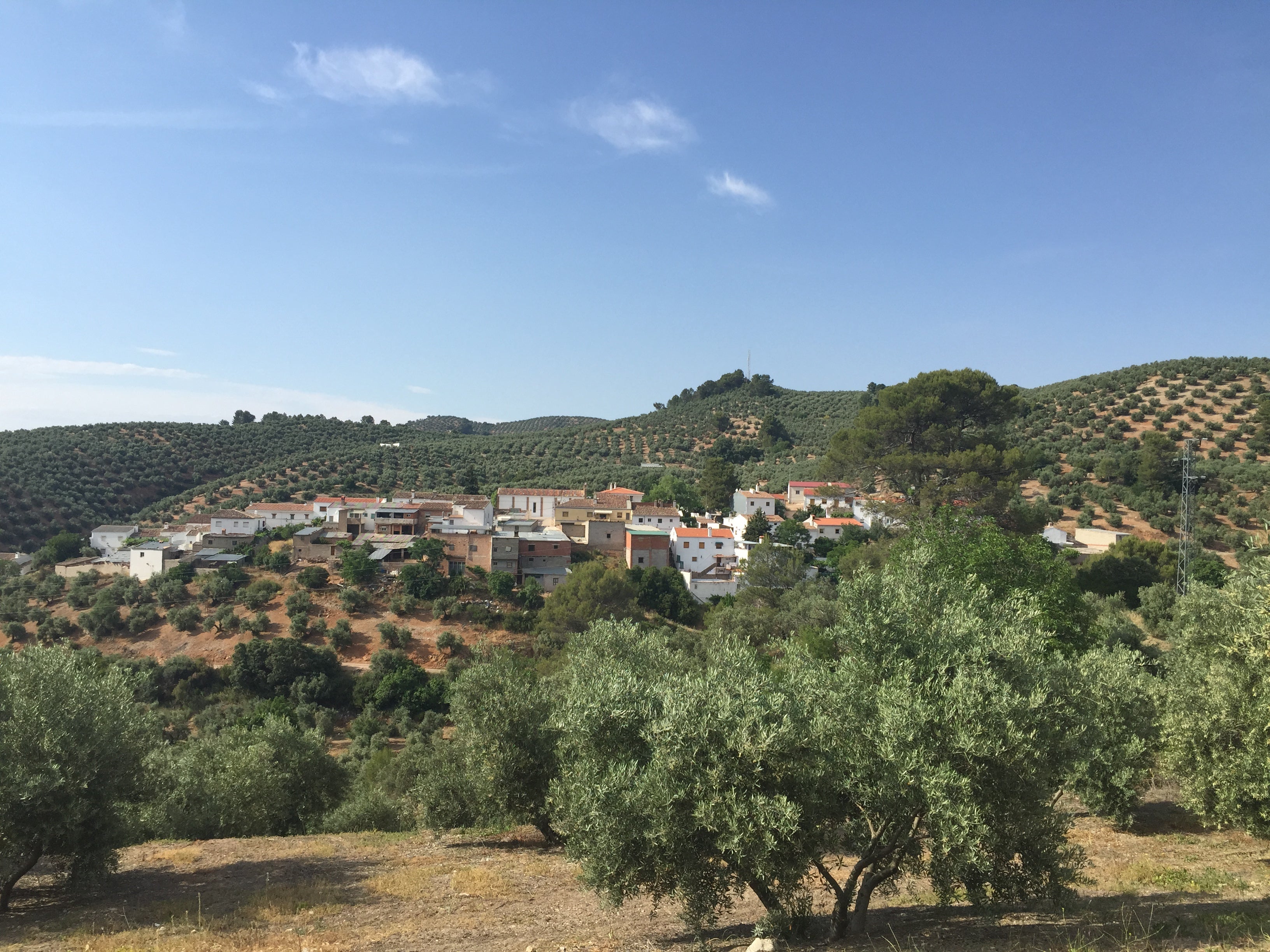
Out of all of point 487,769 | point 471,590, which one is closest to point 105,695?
point 487,769

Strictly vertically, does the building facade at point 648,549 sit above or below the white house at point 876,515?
below

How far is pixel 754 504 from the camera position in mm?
61000

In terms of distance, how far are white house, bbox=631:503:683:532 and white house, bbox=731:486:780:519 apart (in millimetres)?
5351

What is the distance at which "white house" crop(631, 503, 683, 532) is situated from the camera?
58406 millimetres

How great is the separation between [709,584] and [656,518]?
10741 mm

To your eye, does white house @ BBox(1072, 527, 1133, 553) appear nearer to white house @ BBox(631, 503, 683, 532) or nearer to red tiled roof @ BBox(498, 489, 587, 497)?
white house @ BBox(631, 503, 683, 532)

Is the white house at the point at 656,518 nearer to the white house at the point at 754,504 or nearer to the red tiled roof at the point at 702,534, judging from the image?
the red tiled roof at the point at 702,534

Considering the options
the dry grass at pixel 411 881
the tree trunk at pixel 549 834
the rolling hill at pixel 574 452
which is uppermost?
the rolling hill at pixel 574 452

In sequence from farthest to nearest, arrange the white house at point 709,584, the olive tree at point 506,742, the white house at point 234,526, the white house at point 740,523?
1. the white house at point 234,526
2. the white house at point 740,523
3. the white house at point 709,584
4. the olive tree at point 506,742

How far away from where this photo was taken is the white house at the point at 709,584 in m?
48.9

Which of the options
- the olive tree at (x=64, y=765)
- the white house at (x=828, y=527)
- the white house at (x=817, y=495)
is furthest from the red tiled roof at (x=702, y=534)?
the olive tree at (x=64, y=765)

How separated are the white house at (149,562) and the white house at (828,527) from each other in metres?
43.0

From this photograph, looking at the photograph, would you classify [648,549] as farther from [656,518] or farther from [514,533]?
[514,533]

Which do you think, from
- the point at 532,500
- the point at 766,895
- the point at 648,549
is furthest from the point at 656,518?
the point at 766,895
